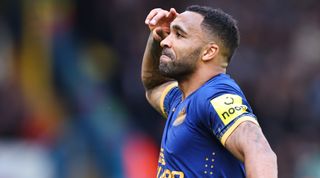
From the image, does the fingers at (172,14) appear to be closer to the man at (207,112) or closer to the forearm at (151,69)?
the man at (207,112)

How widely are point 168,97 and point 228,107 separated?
1.41 m

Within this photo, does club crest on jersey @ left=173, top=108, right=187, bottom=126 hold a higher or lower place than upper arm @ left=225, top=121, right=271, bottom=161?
higher

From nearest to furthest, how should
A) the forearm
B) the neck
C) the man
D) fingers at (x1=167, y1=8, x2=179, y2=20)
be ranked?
the man → the neck → fingers at (x1=167, y1=8, x2=179, y2=20) → the forearm

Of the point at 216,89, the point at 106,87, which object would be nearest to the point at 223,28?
the point at 216,89

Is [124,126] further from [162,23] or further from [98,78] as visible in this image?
[162,23]

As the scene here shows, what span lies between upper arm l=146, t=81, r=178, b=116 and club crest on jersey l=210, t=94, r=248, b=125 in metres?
1.34

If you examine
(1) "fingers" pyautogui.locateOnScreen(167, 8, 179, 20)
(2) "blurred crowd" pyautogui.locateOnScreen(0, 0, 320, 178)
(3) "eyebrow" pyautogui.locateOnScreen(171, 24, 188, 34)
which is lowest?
(2) "blurred crowd" pyautogui.locateOnScreen(0, 0, 320, 178)

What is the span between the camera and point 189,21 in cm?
534

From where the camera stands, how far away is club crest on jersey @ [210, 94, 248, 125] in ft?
15.5

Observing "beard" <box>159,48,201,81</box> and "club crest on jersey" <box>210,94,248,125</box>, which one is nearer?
"club crest on jersey" <box>210,94,248,125</box>

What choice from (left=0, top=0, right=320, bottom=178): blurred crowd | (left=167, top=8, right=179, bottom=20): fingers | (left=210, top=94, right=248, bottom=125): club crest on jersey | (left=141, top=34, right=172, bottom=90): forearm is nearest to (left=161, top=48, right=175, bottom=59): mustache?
(left=167, top=8, right=179, bottom=20): fingers

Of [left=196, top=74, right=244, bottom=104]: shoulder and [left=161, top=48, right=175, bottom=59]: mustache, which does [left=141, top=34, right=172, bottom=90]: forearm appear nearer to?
[left=161, top=48, right=175, bottom=59]: mustache

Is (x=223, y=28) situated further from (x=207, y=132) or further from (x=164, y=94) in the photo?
(x=164, y=94)

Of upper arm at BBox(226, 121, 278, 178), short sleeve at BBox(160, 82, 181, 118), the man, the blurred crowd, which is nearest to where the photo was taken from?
upper arm at BBox(226, 121, 278, 178)
